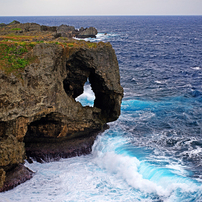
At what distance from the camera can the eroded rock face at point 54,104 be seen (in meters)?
16.9

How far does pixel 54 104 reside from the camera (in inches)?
739

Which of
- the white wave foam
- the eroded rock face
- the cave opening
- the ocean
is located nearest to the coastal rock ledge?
the eroded rock face

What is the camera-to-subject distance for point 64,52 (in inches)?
778

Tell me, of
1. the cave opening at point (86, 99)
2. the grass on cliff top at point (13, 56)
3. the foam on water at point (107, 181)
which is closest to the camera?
the foam on water at point (107, 181)

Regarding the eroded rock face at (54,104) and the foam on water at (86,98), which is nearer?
the eroded rock face at (54,104)

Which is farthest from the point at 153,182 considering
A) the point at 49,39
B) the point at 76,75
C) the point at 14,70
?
the point at 49,39

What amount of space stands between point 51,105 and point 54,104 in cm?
31

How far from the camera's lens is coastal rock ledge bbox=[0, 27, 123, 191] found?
16.9 meters

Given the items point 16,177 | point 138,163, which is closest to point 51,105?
point 16,177

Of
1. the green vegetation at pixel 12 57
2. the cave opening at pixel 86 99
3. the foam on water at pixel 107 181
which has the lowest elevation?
the foam on water at pixel 107 181

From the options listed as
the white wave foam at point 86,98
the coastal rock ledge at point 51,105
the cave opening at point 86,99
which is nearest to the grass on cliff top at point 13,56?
the coastal rock ledge at point 51,105

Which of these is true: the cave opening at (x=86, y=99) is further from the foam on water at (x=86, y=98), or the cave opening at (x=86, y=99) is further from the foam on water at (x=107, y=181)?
the foam on water at (x=107, y=181)

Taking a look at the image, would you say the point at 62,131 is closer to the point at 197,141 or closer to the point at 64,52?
the point at 64,52

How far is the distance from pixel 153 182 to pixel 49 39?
15.3 metres
